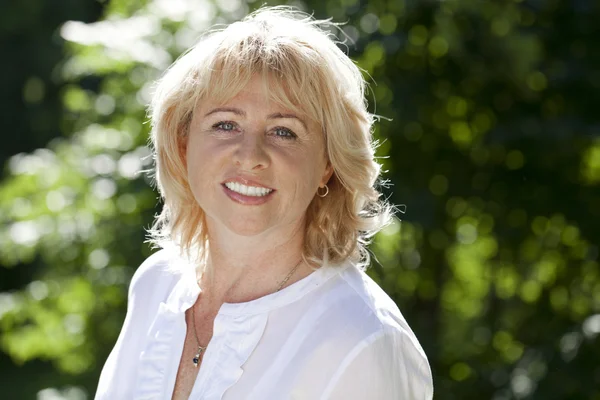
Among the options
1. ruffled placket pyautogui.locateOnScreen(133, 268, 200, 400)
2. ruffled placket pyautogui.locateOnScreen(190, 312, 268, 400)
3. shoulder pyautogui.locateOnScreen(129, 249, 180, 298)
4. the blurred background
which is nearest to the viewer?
ruffled placket pyautogui.locateOnScreen(190, 312, 268, 400)

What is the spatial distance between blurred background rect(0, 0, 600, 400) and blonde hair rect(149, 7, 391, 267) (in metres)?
0.88

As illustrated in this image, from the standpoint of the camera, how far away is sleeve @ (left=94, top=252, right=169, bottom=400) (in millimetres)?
2125

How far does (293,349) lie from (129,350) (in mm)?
472

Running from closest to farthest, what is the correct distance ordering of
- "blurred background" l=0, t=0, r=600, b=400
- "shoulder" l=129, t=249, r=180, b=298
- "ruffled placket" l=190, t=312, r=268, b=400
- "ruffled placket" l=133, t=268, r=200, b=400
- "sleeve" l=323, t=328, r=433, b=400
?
"sleeve" l=323, t=328, r=433, b=400 < "ruffled placket" l=190, t=312, r=268, b=400 < "ruffled placket" l=133, t=268, r=200, b=400 < "shoulder" l=129, t=249, r=180, b=298 < "blurred background" l=0, t=0, r=600, b=400

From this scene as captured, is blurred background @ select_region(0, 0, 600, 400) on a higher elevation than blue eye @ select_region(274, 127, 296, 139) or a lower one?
lower

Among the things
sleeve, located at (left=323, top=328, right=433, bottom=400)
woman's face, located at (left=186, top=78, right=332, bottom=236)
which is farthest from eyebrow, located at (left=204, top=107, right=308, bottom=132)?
sleeve, located at (left=323, top=328, right=433, bottom=400)

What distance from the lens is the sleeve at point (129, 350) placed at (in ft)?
6.97

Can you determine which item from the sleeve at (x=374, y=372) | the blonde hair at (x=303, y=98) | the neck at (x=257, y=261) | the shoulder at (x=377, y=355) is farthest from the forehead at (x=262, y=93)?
the sleeve at (x=374, y=372)

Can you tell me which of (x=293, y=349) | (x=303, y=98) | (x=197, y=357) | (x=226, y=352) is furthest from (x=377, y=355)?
(x=303, y=98)

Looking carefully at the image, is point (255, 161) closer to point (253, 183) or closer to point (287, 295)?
point (253, 183)

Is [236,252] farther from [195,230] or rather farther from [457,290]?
[457,290]

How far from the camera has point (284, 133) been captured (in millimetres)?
1985

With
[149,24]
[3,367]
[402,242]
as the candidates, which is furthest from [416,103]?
→ [3,367]

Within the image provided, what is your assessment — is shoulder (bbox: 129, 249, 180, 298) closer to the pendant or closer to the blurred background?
the pendant
